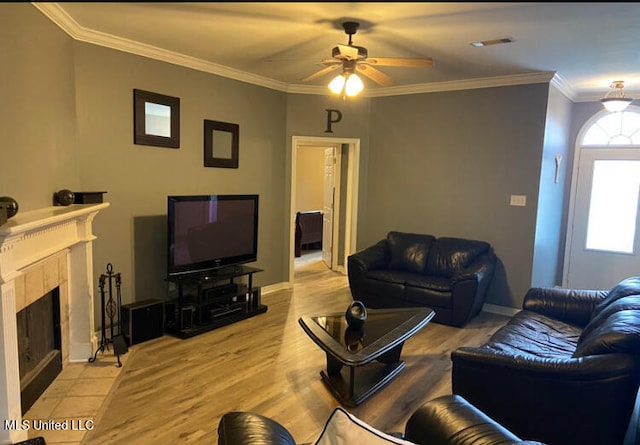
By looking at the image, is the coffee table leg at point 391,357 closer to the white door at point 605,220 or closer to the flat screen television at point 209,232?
the flat screen television at point 209,232

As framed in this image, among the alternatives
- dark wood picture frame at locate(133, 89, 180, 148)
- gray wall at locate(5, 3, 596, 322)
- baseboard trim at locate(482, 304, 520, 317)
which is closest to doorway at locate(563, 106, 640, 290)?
gray wall at locate(5, 3, 596, 322)

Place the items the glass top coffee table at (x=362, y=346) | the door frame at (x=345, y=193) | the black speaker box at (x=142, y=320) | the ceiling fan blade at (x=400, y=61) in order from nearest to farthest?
the glass top coffee table at (x=362, y=346), the ceiling fan blade at (x=400, y=61), the black speaker box at (x=142, y=320), the door frame at (x=345, y=193)

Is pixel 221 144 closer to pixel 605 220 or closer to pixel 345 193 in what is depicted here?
pixel 345 193

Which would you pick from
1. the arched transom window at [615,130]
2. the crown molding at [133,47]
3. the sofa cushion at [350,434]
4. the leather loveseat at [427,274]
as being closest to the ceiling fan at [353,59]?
the crown molding at [133,47]

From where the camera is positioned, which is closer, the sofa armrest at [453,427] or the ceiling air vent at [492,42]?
the sofa armrest at [453,427]

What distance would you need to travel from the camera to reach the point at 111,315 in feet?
12.4

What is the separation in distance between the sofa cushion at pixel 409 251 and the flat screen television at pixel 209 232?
5.62ft

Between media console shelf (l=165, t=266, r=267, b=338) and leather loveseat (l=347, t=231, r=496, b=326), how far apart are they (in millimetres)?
1274

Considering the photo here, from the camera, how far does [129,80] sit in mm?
3932

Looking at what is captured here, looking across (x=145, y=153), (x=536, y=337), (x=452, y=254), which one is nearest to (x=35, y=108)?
Answer: (x=145, y=153)

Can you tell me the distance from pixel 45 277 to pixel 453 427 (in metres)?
2.80

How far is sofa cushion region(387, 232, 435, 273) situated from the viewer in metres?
5.21

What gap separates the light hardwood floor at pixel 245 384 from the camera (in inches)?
108

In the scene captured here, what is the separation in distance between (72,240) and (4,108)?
3.84 ft
